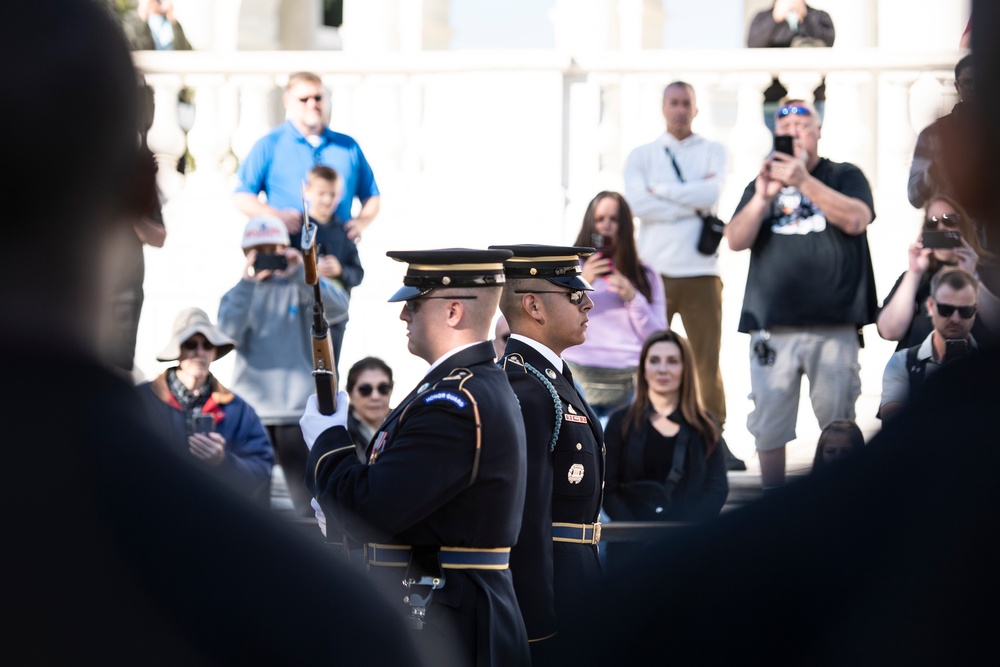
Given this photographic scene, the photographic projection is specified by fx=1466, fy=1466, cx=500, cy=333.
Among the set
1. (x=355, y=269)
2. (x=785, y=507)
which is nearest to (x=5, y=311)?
(x=785, y=507)

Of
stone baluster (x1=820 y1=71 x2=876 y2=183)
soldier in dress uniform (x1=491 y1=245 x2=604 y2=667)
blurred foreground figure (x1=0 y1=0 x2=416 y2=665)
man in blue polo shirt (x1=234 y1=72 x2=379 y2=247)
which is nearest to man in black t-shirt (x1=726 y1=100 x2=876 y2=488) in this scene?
stone baluster (x1=820 y1=71 x2=876 y2=183)

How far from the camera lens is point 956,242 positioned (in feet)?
19.9

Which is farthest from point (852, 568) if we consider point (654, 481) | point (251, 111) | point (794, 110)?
point (251, 111)

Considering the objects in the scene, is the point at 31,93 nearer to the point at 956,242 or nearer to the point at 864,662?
the point at 864,662

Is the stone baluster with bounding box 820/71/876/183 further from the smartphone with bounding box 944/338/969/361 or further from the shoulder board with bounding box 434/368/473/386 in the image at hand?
the shoulder board with bounding box 434/368/473/386

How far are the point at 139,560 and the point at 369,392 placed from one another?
5.51m

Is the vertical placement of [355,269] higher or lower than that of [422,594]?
higher

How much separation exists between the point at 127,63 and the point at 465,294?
2772 millimetres

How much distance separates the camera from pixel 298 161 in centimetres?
729

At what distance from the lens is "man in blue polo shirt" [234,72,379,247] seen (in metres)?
7.27

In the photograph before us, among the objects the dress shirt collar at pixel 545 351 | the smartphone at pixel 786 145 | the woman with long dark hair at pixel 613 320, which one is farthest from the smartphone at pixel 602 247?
the dress shirt collar at pixel 545 351

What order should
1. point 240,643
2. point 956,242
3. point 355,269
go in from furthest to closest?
point 355,269 < point 956,242 < point 240,643

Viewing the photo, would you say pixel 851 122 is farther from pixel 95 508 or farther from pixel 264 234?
pixel 95 508

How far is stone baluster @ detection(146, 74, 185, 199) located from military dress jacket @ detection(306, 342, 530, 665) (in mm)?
5169
